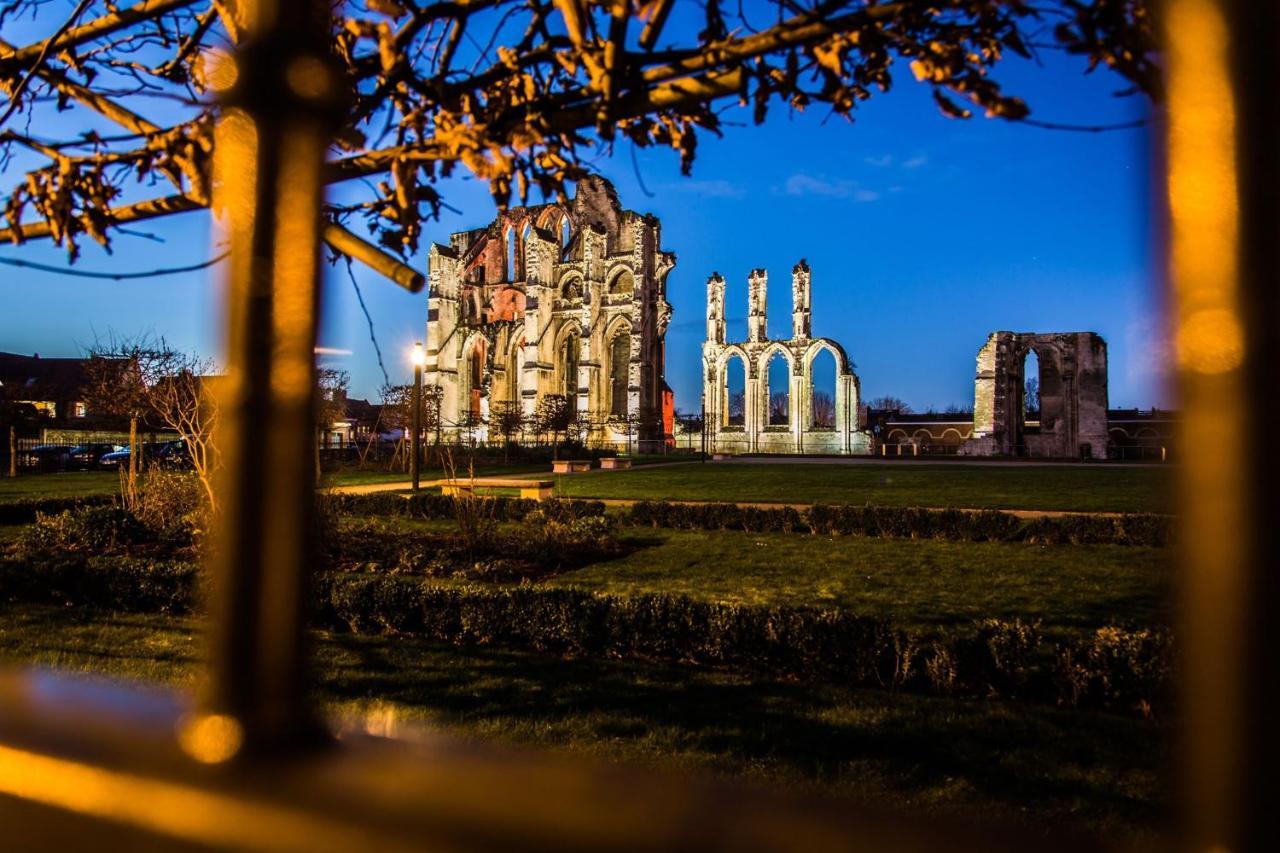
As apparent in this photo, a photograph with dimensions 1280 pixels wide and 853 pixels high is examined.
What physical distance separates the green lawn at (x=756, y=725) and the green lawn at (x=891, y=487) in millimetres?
10254

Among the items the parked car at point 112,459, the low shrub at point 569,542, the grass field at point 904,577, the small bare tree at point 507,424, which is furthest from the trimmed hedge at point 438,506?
the parked car at point 112,459

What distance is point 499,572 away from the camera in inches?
329

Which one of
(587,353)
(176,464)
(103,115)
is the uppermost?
(587,353)

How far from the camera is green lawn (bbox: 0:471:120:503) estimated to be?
1648 centimetres

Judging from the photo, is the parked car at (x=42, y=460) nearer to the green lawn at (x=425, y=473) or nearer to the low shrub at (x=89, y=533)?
the green lawn at (x=425, y=473)

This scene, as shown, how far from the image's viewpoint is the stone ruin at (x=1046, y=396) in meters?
39.0

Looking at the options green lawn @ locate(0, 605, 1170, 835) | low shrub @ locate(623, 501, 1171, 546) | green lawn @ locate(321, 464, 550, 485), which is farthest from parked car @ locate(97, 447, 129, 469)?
green lawn @ locate(0, 605, 1170, 835)

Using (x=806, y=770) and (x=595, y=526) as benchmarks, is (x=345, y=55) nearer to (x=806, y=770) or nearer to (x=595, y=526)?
(x=806, y=770)

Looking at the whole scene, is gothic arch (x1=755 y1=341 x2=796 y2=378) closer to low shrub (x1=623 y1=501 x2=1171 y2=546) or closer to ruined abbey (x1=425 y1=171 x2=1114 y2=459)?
ruined abbey (x1=425 y1=171 x2=1114 y2=459)

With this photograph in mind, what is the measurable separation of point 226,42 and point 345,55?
1.16 ft

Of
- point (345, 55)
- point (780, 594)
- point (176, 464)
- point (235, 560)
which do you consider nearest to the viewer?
point (235, 560)

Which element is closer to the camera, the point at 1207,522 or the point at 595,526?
the point at 1207,522

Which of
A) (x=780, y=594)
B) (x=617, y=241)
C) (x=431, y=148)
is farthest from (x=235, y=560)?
(x=617, y=241)

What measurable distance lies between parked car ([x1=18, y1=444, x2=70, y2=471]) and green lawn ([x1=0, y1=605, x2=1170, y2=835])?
24.6m
